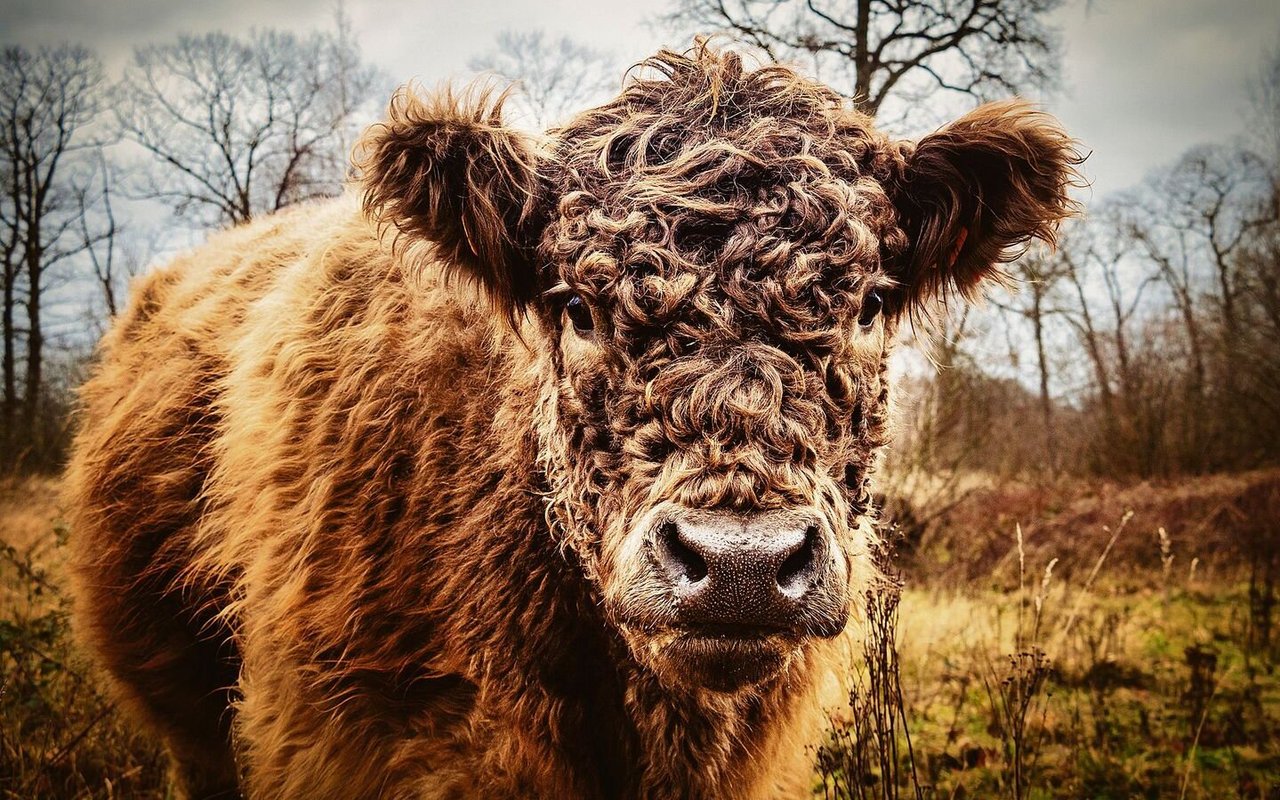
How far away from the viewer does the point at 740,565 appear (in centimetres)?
145

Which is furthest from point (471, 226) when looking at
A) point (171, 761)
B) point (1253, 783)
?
point (1253, 783)

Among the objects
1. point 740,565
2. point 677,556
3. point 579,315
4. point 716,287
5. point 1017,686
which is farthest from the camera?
point 1017,686

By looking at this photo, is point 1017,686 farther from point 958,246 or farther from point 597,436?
point 597,436

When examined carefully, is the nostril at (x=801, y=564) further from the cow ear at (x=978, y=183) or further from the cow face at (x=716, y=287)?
the cow ear at (x=978, y=183)

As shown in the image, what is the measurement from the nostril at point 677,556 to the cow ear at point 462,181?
1.07 metres

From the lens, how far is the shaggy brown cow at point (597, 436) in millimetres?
1665

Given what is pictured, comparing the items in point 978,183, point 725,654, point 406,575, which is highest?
point 978,183

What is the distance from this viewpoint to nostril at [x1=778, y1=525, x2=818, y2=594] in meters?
1.52

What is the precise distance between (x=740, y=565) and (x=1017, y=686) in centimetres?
215

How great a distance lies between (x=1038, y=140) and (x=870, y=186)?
681 millimetres

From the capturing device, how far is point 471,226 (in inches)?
88.9

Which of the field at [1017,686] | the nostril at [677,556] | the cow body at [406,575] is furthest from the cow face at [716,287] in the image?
the field at [1017,686]

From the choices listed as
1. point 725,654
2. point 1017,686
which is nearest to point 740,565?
point 725,654

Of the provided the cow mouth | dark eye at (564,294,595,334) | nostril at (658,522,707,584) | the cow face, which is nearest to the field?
the cow mouth
